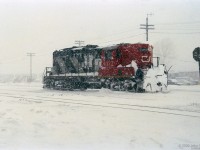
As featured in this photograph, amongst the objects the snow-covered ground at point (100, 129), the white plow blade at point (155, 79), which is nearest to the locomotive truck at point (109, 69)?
the white plow blade at point (155, 79)

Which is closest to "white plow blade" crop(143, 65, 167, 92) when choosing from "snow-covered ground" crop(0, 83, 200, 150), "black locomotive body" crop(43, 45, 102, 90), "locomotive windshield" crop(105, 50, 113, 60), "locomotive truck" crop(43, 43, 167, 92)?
"locomotive truck" crop(43, 43, 167, 92)

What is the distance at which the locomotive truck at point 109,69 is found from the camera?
20031mm

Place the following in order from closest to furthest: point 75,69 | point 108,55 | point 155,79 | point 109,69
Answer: point 155,79 < point 109,69 < point 108,55 < point 75,69

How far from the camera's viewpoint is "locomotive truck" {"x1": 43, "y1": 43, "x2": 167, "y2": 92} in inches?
789

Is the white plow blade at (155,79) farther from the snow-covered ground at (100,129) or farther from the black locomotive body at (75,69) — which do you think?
the snow-covered ground at (100,129)

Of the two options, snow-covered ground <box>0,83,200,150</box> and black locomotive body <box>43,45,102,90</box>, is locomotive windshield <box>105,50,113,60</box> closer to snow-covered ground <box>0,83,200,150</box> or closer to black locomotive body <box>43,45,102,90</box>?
black locomotive body <box>43,45,102,90</box>

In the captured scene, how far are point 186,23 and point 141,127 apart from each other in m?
4.50

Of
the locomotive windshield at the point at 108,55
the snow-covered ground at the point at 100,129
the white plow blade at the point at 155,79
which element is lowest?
the snow-covered ground at the point at 100,129

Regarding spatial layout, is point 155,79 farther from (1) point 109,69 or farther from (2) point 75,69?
(2) point 75,69

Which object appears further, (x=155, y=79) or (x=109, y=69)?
(x=109, y=69)

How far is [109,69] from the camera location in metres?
21.9

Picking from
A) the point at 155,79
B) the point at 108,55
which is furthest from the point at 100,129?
the point at 108,55

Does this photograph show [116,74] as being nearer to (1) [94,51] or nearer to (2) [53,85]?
(1) [94,51]

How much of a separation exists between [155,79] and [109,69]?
3.41m
